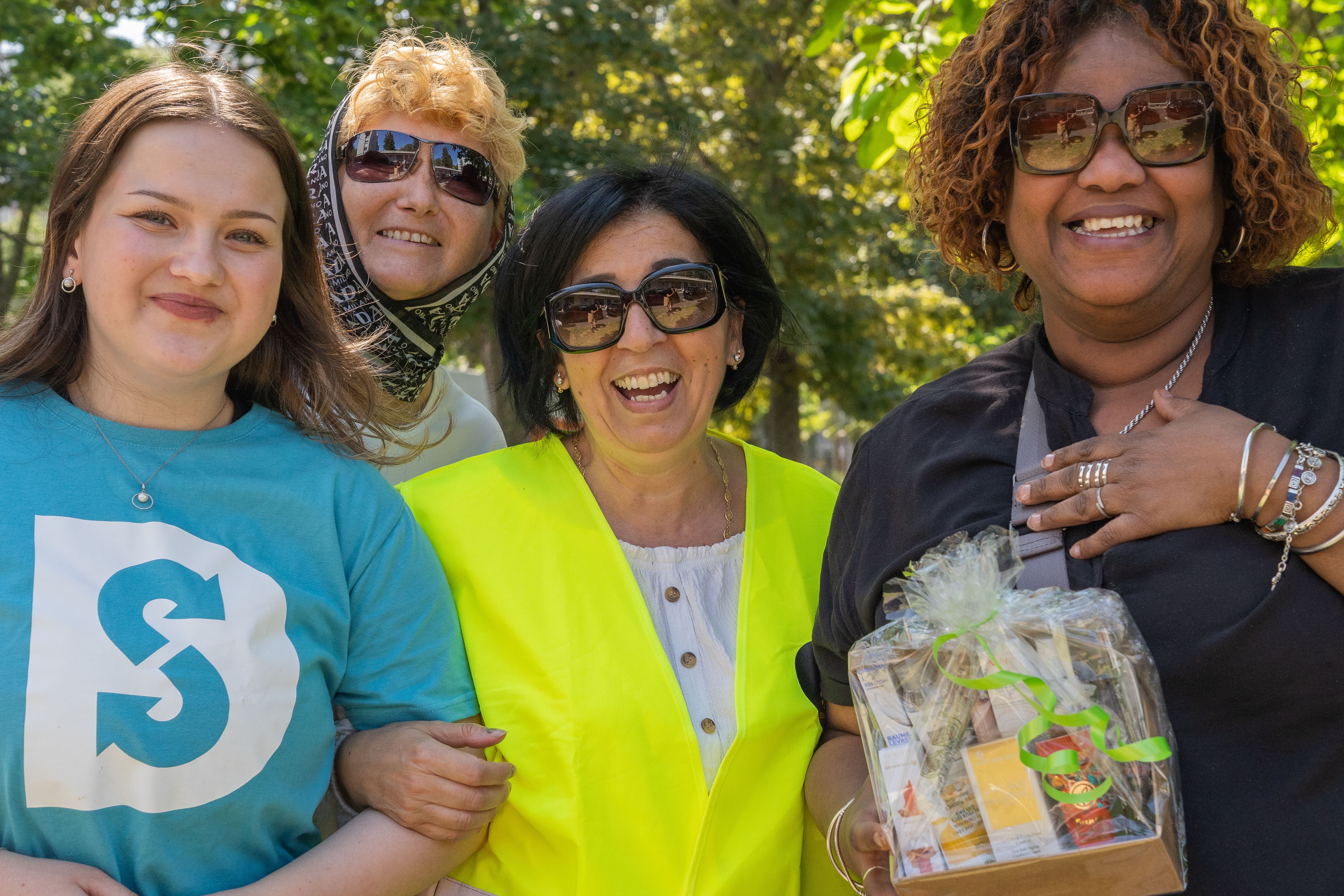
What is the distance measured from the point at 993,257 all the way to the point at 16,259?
14.3 meters

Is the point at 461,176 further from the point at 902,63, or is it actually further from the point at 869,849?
the point at 869,849

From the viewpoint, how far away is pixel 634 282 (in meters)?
2.95

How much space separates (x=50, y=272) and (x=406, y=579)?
3.49 feet

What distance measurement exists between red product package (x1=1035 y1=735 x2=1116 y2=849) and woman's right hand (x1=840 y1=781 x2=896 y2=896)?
16.2 inches

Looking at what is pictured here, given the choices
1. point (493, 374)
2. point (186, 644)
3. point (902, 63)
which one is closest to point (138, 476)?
point (186, 644)

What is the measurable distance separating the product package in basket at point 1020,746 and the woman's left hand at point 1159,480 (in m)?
0.14

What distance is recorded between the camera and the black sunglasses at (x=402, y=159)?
3.55 metres

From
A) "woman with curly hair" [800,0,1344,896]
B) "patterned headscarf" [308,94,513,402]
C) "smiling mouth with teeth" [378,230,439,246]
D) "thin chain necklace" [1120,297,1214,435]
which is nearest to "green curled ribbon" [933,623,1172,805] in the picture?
"woman with curly hair" [800,0,1344,896]

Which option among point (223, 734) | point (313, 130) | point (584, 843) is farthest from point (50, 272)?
point (313, 130)

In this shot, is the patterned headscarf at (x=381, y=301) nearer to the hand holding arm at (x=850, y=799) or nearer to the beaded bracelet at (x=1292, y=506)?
the hand holding arm at (x=850, y=799)

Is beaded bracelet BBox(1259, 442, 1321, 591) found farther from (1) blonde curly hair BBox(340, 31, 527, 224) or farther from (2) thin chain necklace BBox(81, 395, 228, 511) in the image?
(1) blonde curly hair BBox(340, 31, 527, 224)

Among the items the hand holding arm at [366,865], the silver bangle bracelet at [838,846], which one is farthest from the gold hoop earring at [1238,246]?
the hand holding arm at [366,865]

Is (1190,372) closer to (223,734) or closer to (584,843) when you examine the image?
(584,843)

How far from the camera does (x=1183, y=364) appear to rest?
2246 millimetres
